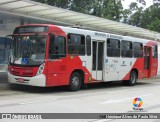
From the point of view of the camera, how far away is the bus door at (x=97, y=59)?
18.5m

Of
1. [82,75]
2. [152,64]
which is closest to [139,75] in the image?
[152,64]

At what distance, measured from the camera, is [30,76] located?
50.0 ft

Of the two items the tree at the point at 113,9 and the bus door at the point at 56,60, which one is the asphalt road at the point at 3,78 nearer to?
the bus door at the point at 56,60

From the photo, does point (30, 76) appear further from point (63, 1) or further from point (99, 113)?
point (63, 1)

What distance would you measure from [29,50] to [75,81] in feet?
9.54

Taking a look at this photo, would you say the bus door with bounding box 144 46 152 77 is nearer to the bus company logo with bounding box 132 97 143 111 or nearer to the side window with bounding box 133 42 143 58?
the side window with bounding box 133 42 143 58

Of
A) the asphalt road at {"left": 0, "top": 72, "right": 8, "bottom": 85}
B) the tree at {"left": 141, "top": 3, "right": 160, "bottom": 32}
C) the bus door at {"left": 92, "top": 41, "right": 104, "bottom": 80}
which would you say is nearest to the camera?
the asphalt road at {"left": 0, "top": 72, "right": 8, "bottom": 85}

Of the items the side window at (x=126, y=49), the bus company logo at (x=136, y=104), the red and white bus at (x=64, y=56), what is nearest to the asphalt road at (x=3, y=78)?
the red and white bus at (x=64, y=56)

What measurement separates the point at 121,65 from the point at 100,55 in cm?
237

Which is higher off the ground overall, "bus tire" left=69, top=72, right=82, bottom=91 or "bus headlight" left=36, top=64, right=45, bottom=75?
"bus headlight" left=36, top=64, right=45, bottom=75

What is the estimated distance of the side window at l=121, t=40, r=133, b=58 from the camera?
21.0 meters

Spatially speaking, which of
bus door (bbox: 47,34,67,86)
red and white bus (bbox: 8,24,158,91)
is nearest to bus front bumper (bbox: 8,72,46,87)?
red and white bus (bbox: 8,24,158,91)

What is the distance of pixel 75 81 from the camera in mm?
17016

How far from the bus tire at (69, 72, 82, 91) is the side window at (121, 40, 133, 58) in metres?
4.67
